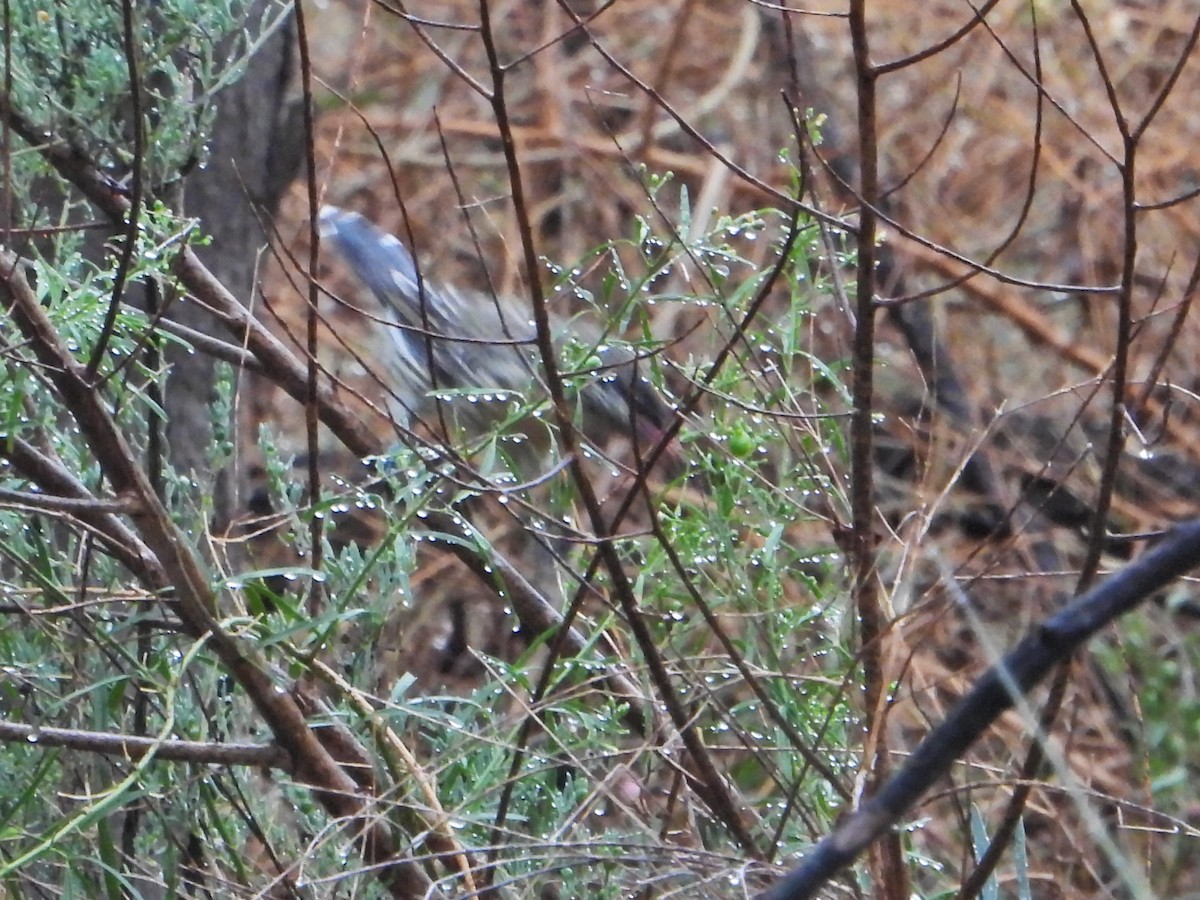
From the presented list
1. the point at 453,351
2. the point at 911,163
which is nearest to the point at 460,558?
the point at 453,351

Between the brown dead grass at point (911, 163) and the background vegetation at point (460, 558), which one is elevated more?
the brown dead grass at point (911, 163)

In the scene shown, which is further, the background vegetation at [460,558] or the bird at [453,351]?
the bird at [453,351]

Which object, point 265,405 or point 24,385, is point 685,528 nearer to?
point 24,385

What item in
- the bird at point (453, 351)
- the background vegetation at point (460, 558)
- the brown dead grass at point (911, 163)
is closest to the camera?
the background vegetation at point (460, 558)

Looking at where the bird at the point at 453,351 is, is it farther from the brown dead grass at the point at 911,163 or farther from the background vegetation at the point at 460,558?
the background vegetation at the point at 460,558

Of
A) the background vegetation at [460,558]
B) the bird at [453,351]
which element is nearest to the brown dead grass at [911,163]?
the bird at [453,351]

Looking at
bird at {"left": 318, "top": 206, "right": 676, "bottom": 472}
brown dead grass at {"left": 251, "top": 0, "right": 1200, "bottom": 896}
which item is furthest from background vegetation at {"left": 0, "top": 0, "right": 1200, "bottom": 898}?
brown dead grass at {"left": 251, "top": 0, "right": 1200, "bottom": 896}

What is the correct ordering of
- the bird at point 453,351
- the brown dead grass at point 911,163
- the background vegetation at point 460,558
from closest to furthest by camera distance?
the background vegetation at point 460,558 < the bird at point 453,351 < the brown dead grass at point 911,163

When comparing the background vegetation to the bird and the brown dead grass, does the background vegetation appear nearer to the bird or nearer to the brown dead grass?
the bird

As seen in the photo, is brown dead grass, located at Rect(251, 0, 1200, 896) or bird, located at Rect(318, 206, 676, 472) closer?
bird, located at Rect(318, 206, 676, 472)

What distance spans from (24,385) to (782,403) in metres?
0.64

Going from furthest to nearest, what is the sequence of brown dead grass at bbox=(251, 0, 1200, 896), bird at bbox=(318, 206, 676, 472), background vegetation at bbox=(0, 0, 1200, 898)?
brown dead grass at bbox=(251, 0, 1200, 896), bird at bbox=(318, 206, 676, 472), background vegetation at bbox=(0, 0, 1200, 898)

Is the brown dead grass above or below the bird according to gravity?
above

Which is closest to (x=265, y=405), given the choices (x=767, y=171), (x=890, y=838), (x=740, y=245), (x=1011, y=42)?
(x=740, y=245)
